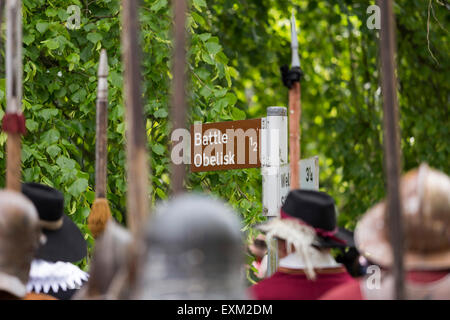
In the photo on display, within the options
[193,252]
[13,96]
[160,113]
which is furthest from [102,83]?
[160,113]

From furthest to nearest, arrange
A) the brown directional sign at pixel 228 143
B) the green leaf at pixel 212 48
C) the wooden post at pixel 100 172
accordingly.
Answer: the green leaf at pixel 212 48 < the brown directional sign at pixel 228 143 < the wooden post at pixel 100 172

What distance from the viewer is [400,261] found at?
58.3 inches

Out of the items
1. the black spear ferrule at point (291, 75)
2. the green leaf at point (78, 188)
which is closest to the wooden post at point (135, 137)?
the black spear ferrule at point (291, 75)

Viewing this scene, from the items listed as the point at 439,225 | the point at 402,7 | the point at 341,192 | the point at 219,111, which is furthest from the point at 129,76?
the point at 341,192

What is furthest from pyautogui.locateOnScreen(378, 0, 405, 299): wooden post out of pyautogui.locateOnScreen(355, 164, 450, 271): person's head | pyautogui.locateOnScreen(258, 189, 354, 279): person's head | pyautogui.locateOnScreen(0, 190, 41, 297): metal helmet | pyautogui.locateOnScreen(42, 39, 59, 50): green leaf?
pyautogui.locateOnScreen(42, 39, 59, 50): green leaf

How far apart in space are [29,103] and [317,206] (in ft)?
6.92

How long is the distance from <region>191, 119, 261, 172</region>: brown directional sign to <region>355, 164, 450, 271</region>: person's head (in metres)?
1.83

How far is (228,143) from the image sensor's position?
3631mm

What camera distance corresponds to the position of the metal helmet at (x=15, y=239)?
176 centimetres

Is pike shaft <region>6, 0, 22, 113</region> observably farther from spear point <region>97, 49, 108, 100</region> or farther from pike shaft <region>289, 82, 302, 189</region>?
pike shaft <region>289, 82, 302, 189</region>

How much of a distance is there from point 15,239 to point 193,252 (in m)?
0.50

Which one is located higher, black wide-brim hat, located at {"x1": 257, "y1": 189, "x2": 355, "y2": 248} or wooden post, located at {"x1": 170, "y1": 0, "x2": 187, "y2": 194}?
wooden post, located at {"x1": 170, "y1": 0, "x2": 187, "y2": 194}

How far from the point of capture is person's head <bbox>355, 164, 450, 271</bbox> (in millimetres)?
1698

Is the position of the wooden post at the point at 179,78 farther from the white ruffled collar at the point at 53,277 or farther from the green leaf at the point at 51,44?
the green leaf at the point at 51,44
